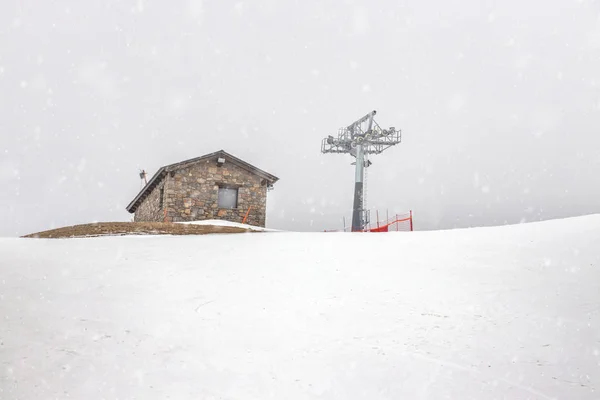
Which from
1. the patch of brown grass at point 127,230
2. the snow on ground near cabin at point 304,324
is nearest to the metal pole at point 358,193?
the patch of brown grass at point 127,230

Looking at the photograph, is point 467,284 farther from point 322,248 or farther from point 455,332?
point 322,248

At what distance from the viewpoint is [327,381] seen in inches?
161

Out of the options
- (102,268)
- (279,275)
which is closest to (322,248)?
(279,275)

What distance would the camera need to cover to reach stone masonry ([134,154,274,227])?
19.5 metres

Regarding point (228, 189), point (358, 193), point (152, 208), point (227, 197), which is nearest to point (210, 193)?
point (227, 197)

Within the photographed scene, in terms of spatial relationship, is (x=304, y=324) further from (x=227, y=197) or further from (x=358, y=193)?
(x=358, y=193)

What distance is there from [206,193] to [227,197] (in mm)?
1129

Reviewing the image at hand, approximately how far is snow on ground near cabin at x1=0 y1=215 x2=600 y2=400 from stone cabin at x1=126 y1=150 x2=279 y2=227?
10.5m

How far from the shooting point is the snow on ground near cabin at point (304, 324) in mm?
3973

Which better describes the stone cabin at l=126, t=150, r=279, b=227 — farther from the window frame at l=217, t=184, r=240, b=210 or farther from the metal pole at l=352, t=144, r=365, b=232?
the metal pole at l=352, t=144, r=365, b=232

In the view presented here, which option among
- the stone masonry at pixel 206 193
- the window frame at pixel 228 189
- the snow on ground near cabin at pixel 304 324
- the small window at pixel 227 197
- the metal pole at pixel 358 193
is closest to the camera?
the snow on ground near cabin at pixel 304 324

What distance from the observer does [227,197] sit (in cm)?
→ 2094

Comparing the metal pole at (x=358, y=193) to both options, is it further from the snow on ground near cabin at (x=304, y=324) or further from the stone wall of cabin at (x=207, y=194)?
the snow on ground near cabin at (x=304, y=324)

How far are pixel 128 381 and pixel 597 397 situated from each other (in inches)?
170
